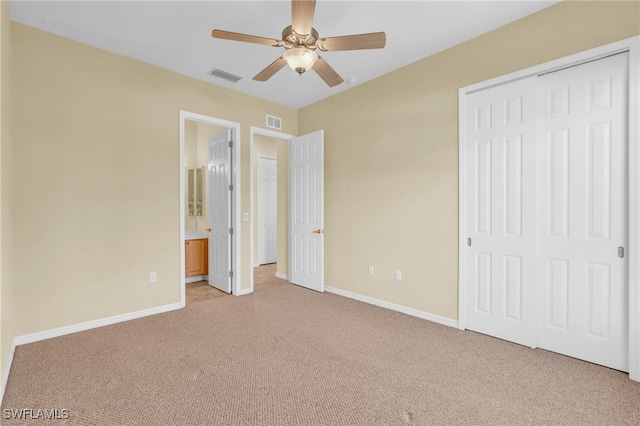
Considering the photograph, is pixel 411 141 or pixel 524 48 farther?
pixel 411 141

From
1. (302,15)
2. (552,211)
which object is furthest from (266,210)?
(552,211)

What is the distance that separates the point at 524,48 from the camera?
108 inches

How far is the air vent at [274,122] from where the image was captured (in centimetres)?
480

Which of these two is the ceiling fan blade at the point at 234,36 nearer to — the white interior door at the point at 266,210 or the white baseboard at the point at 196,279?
the white baseboard at the point at 196,279

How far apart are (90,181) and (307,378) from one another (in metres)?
2.91

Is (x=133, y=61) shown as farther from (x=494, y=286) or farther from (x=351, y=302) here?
(x=494, y=286)

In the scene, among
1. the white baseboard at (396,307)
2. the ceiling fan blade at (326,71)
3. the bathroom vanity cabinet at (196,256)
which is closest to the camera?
the ceiling fan blade at (326,71)

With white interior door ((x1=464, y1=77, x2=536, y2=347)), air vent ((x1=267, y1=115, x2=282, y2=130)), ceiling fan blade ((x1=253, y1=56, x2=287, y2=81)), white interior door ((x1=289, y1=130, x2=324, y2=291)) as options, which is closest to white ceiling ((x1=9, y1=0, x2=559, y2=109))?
ceiling fan blade ((x1=253, y1=56, x2=287, y2=81))

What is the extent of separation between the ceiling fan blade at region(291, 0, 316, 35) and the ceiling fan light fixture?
165 mm

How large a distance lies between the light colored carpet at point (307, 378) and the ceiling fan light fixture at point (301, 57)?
235cm

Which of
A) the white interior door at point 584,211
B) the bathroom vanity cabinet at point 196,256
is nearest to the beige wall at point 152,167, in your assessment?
the white interior door at point 584,211

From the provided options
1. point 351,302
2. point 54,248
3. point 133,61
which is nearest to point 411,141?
point 351,302

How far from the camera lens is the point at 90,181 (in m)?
3.16

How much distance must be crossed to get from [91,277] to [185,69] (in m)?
2.59
